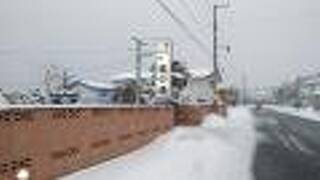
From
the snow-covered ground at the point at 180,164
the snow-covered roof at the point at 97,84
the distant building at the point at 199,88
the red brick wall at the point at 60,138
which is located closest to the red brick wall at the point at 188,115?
the distant building at the point at 199,88

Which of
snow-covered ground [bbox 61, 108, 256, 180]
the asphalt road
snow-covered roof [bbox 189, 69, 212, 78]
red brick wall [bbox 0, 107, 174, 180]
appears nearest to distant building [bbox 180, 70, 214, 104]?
snow-covered roof [bbox 189, 69, 212, 78]

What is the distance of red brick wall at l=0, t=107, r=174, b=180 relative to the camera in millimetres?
13727

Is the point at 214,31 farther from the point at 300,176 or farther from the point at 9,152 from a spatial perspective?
the point at 9,152

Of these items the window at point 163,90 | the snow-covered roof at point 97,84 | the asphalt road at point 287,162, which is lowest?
the asphalt road at point 287,162

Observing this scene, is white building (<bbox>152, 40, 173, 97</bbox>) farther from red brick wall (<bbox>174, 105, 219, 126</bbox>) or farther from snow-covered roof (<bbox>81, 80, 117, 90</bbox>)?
red brick wall (<bbox>174, 105, 219, 126</bbox>)

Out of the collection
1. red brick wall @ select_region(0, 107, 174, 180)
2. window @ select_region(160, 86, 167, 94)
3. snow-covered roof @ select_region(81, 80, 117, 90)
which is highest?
snow-covered roof @ select_region(81, 80, 117, 90)

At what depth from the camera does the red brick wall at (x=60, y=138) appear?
45.0ft

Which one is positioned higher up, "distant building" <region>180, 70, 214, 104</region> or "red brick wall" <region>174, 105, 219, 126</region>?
"distant building" <region>180, 70, 214, 104</region>

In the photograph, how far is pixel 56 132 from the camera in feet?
55.6

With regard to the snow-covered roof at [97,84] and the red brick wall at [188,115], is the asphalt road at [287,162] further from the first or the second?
the snow-covered roof at [97,84]

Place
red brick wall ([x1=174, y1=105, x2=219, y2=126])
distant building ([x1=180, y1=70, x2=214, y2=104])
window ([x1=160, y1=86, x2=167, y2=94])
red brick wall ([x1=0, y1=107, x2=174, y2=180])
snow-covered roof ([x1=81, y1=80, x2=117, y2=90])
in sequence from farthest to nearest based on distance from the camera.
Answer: snow-covered roof ([x1=81, y1=80, x2=117, y2=90]), distant building ([x1=180, y1=70, x2=214, y2=104]), window ([x1=160, y1=86, x2=167, y2=94]), red brick wall ([x1=174, y1=105, x2=219, y2=126]), red brick wall ([x1=0, y1=107, x2=174, y2=180])

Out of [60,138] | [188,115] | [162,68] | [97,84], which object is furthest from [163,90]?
[60,138]

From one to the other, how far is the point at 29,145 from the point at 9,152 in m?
1.12

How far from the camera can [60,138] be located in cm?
1728
